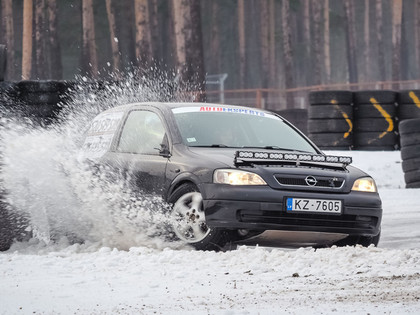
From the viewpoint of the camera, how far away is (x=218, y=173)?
744 cm

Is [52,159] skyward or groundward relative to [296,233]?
skyward

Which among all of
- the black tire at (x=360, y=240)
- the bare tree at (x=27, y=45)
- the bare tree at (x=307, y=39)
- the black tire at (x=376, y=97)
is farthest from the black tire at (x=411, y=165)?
the bare tree at (x=307, y=39)

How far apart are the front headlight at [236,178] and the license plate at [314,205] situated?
0.92 ft

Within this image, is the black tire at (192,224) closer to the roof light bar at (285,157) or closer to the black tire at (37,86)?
the roof light bar at (285,157)

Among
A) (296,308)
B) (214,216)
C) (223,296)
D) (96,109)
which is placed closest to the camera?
(296,308)

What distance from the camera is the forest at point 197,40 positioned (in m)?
35.8

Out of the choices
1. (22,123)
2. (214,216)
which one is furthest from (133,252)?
(22,123)

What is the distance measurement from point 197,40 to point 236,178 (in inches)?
739

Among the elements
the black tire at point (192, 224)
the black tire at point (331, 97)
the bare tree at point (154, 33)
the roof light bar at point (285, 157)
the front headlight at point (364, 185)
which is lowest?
the black tire at point (192, 224)

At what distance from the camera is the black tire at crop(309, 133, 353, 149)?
18.9m

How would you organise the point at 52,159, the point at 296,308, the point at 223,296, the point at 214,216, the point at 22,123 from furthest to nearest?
the point at 22,123 < the point at 52,159 < the point at 214,216 < the point at 223,296 < the point at 296,308

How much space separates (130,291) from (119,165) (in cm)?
278

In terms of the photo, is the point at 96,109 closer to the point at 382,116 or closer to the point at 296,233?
the point at 296,233

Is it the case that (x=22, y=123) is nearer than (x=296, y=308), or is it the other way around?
(x=296, y=308)
